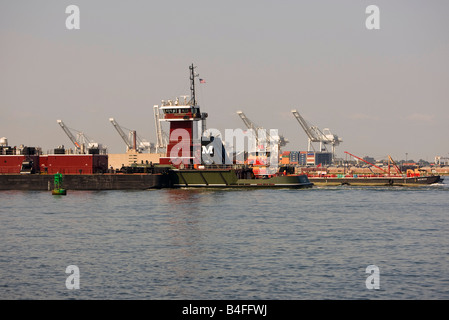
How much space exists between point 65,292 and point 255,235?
18.1m

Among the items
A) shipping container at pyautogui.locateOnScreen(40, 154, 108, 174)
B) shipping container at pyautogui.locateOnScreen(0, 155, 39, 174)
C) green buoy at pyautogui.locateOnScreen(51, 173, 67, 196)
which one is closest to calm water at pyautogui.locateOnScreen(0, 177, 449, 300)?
green buoy at pyautogui.locateOnScreen(51, 173, 67, 196)

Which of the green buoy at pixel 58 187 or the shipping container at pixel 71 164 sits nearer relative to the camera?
the green buoy at pixel 58 187

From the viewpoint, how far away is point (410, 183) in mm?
102250

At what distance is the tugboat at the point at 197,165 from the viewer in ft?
292

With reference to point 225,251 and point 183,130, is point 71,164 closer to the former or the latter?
point 183,130

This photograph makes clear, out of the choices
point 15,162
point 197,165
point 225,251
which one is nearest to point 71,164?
point 15,162

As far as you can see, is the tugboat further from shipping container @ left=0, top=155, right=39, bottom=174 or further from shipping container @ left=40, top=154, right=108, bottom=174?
shipping container @ left=0, top=155, right=39, bottom=174

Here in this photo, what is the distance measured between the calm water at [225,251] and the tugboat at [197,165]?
26.3m

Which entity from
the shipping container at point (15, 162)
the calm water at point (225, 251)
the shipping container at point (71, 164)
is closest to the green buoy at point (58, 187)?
the shipping container at point (71, 164)

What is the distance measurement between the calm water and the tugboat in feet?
86.2

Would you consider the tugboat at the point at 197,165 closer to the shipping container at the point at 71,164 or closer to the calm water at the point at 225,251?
the shipping container at the point at 71,164

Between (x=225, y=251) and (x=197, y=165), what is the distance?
58.3 metres
